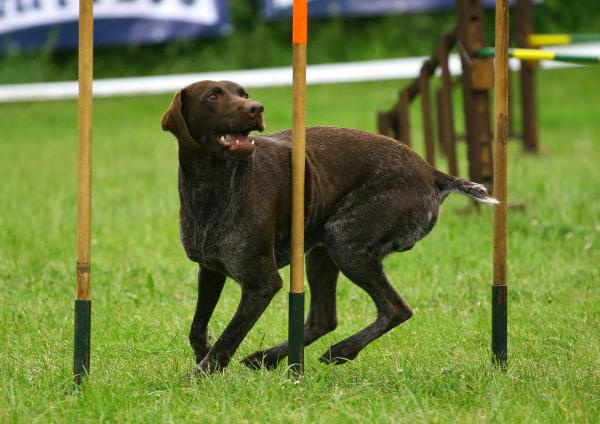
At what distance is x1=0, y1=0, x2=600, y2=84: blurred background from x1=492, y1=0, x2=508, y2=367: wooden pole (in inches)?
569

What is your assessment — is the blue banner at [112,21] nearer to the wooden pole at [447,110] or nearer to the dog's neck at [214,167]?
the wooden pole at [447,110]

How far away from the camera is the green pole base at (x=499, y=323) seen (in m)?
5.24

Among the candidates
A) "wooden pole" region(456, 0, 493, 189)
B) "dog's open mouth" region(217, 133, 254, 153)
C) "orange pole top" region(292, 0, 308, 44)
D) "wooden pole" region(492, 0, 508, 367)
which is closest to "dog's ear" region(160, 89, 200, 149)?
"dog's open mouth" region(217, 133, 254, 153)

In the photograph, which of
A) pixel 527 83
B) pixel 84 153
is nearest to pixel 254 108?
pixel 84 153

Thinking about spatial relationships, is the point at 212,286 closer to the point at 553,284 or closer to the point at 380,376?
the point at 380,376

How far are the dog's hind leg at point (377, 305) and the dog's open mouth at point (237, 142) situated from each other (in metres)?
0.75

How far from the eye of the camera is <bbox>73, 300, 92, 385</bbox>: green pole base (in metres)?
4.94

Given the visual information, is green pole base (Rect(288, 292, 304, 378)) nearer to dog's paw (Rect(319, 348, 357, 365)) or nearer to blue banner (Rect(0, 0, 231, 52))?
dog's paw (Rect(319, 348, 357, 365))

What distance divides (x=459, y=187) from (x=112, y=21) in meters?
14.3

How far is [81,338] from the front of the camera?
4.98m

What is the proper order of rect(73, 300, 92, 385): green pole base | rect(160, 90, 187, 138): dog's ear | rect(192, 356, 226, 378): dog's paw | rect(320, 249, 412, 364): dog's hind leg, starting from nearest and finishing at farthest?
rect(73, 300, 92, 385): green pole base → rect(160, 90, 187, 138): dog's ear → rect(192, 356, 226, 378): dog's paw → rect(320, 249, 412, 364): dog's hind leg

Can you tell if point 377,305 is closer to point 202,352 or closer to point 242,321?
point 242,321

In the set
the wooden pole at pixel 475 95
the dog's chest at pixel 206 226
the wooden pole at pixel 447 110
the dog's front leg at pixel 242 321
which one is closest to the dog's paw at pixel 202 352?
the dog's front leg at pixel 242 321

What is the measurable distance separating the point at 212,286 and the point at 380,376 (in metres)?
0.93
